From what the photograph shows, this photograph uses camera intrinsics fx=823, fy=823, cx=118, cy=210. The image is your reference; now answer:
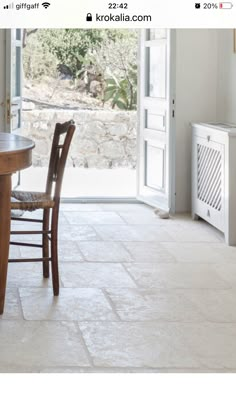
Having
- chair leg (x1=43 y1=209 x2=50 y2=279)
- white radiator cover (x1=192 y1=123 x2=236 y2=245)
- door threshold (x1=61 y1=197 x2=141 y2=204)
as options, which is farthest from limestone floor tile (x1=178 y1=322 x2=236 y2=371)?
door threshold (x1=61 y1=197 x2=141 y2=204)

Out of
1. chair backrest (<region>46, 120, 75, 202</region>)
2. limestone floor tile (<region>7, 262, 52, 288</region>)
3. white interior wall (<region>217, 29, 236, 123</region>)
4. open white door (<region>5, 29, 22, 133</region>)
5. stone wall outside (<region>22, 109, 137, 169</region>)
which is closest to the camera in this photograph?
chair backrest (<region>46, 120, 75, 202</region>)

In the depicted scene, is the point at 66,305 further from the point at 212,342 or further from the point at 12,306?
the point at 212,342

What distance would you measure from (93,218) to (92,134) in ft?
15.1

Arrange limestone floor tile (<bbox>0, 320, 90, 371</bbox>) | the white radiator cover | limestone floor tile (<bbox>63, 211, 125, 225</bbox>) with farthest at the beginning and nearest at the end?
limestone floor tile (<bbox>63, 211, 125, 225</bbox>) < the white radiator cover < limestone floor tile (<bbox>0, 320, 90, 371</bbox>)

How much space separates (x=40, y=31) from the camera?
13.5 m

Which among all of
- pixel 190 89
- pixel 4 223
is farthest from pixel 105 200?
pixel 4 223

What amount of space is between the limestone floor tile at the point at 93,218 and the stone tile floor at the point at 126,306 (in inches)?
11.2

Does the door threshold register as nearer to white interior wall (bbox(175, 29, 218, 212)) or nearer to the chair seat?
white interior wall (bbox(175, 29, 218, 212))

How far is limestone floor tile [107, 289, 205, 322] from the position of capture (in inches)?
164

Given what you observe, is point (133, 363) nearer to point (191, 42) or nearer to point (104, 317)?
point (104, 317)
